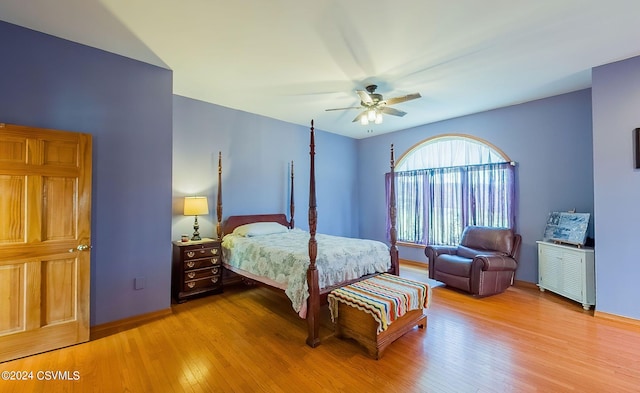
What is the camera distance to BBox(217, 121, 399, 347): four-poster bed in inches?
110

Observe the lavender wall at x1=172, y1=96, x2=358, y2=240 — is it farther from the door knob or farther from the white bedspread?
the door knob

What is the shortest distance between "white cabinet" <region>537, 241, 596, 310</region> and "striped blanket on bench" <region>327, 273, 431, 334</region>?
2.21 m

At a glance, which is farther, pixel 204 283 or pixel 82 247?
pixel 204 283

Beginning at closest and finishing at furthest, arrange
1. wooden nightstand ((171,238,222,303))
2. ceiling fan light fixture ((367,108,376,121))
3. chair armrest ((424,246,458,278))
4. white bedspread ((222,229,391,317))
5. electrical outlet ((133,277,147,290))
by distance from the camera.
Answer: white bedspread ((222,229,391,317)) < electrical outlet ((133,277,147,290)) < ceiling fan light fixture ((367,108,376,121)) < wooden nightstand ((171,238,222,303)) < chair armrest ((424,246,458,278))

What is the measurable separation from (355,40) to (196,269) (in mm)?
3526

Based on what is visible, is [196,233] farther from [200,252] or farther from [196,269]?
Result: [196,269]

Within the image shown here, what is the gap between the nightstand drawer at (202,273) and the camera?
12.5 feet

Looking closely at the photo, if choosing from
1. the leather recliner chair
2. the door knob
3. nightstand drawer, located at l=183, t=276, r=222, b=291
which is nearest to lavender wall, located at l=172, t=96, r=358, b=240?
nightstand drawer, located at l=183, t=276, r=222, b=291

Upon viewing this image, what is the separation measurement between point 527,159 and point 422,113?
73.5 inches

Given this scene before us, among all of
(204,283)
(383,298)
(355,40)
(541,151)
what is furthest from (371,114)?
(204,283)

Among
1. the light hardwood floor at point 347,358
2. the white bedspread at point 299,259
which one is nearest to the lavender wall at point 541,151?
the light hardwood floor at point 347,358

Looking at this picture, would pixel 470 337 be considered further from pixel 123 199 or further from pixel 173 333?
pixel 123 199

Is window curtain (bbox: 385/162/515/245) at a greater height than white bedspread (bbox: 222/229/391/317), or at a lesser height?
greater

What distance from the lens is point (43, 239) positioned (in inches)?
102
